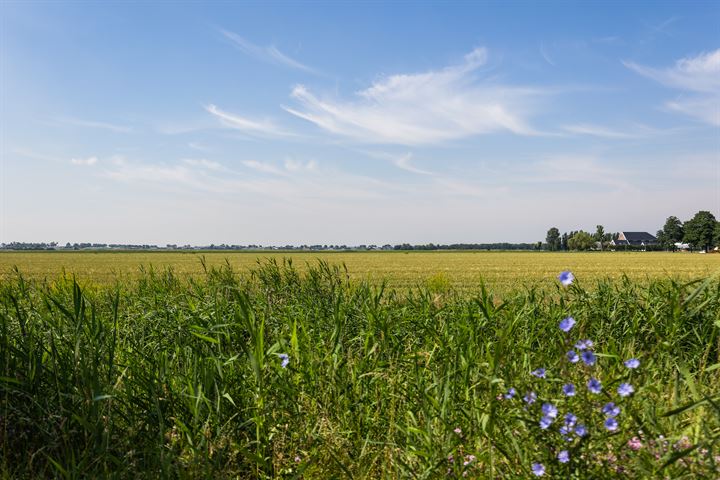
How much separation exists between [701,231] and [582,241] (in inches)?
2046

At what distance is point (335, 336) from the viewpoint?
15.0 feet

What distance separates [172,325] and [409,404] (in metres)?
3.60

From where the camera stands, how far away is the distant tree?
182m

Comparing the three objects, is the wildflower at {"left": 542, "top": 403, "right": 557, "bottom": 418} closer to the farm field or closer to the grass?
the grass

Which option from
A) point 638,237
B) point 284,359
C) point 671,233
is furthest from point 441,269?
point 638,237

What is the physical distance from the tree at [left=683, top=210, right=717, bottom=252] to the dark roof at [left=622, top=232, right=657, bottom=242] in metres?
51.2

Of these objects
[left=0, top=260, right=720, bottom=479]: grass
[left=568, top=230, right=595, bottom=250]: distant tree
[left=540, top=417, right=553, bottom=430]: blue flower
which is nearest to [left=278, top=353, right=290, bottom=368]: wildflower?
[left=0, top=260, right=720, bottom=479]: grass

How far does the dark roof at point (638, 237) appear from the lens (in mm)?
188387

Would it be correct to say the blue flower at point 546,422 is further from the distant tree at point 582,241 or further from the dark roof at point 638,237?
the dark roof at point 638,237

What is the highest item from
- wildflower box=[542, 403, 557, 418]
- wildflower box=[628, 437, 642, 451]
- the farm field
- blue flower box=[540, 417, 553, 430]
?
wildflower box=[542, 403, 557, 418]

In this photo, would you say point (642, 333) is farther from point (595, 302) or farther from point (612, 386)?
point (612, 386)

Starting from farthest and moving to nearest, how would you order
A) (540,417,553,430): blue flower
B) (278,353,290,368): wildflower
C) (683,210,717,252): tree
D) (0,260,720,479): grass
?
1. (683,210,717,252): tree
2. (278,353,290,368): wildflower
3. (0,260,720,479): grass
4. (540,417,553,430): blue flower

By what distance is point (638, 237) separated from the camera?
19000cm

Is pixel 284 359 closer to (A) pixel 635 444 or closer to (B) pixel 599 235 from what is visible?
(A) pixel 635 444
